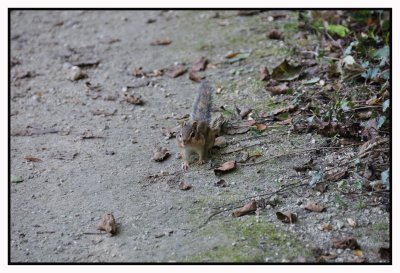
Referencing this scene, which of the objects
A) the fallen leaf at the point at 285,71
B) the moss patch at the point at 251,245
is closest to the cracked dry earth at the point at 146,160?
the moss patch at the point at 251,245

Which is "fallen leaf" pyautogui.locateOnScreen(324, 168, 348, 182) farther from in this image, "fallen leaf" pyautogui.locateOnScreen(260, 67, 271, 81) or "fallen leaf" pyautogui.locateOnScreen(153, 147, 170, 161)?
"fallen leaf" pyautogui.locateOnScreen(260, 67, 271, 81)

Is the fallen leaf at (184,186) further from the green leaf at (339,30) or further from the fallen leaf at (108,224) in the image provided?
the green leaf at (339,30)

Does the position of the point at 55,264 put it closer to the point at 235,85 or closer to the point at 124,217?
the point at 124,217

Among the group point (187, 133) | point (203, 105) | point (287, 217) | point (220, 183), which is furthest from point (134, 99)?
point (287, 217)

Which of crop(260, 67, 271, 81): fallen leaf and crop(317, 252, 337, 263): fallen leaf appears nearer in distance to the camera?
crop(317, 252, 337, 263): fallen leaf

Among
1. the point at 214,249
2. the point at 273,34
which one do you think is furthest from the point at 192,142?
the point at 273,34

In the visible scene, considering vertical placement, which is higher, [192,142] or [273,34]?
[273,34]

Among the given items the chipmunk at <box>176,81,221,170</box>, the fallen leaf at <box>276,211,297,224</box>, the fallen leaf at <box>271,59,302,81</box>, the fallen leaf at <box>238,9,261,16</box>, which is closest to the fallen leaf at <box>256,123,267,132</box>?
the chipmunk at <box>176,81,221,170</box>
